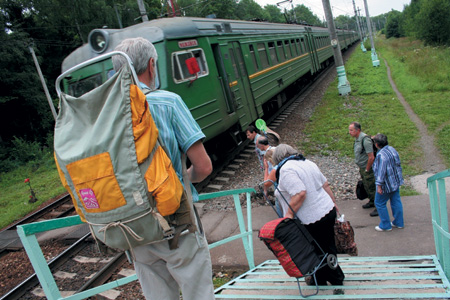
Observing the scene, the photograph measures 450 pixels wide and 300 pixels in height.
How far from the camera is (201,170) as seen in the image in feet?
6.38

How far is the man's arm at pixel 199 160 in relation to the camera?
1.89m

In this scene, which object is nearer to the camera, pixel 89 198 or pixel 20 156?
pixel 89 198

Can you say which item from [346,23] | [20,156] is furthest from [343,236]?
[346,23]

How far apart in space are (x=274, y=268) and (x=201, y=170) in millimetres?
2638

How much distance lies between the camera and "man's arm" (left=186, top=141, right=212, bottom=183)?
1888mm

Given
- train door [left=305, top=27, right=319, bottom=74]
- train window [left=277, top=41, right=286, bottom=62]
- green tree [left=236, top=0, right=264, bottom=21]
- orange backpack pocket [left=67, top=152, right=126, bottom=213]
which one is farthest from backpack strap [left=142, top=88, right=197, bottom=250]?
green tree [left=236, top=0, right=264, bottom=21]

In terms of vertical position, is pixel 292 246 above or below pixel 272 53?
below

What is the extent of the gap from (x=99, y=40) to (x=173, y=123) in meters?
6.03

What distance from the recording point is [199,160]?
1916 millimetres

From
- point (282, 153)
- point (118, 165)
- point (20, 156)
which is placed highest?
point (118, 165)

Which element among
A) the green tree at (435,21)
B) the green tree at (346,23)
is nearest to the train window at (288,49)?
the green tree at (435,21)

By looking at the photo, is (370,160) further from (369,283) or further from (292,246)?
(292,246)

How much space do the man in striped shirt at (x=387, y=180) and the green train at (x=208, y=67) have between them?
3497mm

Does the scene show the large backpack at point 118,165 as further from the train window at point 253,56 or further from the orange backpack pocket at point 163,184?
the train window at point 253,56
